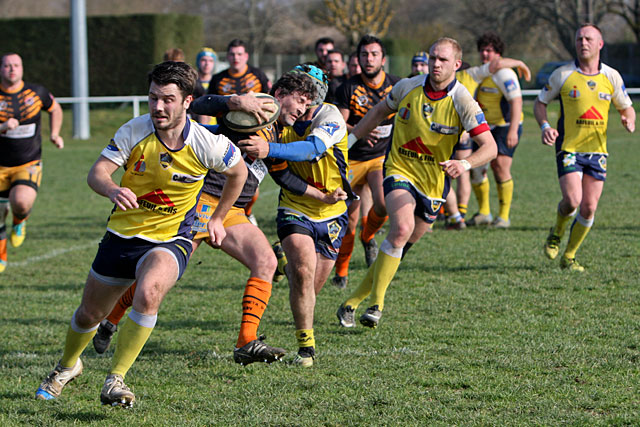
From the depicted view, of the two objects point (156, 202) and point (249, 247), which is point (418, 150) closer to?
point (249, 247)

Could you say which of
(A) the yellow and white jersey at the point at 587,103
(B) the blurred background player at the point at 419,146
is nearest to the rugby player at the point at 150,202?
(B) the blurred background player at the point at 419,146

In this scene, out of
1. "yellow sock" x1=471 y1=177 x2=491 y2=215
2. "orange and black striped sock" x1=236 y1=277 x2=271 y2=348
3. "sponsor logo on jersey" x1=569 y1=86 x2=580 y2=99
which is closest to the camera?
"orange and black striped sock" x1=236 y1=277 x2=271 y2=348

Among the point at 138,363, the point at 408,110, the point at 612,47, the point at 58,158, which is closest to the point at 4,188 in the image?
the point at 138,363

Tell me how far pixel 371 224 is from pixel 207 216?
2.72 m

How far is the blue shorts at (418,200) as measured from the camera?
20.3ft

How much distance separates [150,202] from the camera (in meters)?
4.40

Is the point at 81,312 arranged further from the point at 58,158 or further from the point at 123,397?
the point at 58,158

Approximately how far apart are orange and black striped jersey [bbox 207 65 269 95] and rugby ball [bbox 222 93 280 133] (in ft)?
17.8

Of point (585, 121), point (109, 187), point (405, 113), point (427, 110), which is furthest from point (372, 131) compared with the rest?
point (109, 187)

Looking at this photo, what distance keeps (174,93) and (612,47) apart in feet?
130

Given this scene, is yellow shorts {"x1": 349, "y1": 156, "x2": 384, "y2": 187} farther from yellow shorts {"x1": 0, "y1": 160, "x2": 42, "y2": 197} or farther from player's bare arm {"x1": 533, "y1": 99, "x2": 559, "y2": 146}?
yellow shorts {"x1": 0, "y1": 160, "x2": 42, "y2": 197}

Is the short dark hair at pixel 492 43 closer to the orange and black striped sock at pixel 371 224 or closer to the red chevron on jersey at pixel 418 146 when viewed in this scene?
the orange and black striped sock at pixel 371 224

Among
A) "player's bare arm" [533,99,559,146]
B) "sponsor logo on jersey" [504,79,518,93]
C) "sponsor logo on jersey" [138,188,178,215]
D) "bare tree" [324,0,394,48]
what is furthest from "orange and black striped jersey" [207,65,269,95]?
"bare tree" [324,0,394,48]

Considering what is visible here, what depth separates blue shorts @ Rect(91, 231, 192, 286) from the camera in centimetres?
438
